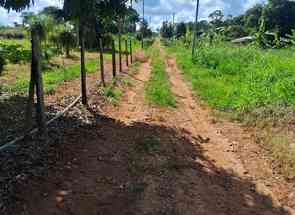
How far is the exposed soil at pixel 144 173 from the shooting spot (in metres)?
5.25

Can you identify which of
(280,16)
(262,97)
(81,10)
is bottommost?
(262,97)

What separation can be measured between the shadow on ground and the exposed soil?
0.04 ft

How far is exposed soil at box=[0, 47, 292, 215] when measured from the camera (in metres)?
5.25

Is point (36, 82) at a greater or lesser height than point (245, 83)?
greater

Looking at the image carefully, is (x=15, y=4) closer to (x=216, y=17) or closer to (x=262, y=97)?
(x=262, y=97)

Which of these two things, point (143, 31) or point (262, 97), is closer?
point (262, 97)

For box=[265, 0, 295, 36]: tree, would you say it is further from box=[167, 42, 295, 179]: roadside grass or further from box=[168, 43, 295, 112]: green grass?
box=[167, 42, 295, 179]: roadside grass

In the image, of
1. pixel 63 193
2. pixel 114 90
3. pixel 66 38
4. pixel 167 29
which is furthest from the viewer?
pixel 167 29

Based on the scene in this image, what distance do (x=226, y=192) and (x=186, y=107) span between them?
615 cm

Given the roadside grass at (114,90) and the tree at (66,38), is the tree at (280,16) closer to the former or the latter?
the tree at (66,38)

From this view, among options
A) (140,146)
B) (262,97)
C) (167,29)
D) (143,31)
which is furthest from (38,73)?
(167,29)

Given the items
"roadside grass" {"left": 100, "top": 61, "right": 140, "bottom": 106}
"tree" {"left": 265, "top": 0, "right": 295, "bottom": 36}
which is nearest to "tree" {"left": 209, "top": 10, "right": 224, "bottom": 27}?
"tree" {"left": 265, "top": 0, "right": 295, "bottom": 36}

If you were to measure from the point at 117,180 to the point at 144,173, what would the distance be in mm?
497

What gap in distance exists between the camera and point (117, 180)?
6.04 metres
